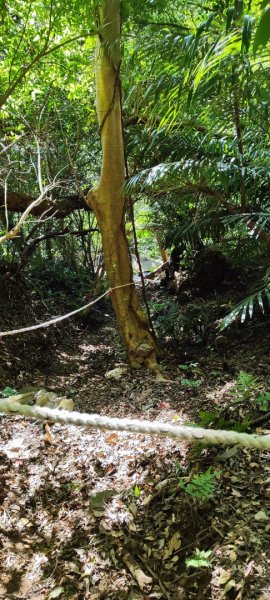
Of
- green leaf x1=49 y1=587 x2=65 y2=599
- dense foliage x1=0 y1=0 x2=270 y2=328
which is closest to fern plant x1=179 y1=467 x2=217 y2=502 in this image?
green leaf x1=49 y1=587 x2=65 y2=599

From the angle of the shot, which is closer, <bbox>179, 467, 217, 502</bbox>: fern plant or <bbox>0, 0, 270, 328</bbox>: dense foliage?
<bbox>179, 467, 217, 502</bbox>: fern plant

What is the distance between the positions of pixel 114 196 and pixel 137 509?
2.58 metres

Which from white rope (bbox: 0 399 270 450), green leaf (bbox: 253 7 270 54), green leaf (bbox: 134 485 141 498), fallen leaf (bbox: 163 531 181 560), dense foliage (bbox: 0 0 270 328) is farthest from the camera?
dense foliage (bbox: 0 0 270 328)

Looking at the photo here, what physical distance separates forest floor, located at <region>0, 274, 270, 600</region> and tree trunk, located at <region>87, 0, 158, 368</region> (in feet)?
2.94

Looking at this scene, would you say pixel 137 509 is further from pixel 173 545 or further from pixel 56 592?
pixel 56 592

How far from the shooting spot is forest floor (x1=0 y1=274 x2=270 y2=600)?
54.5 inches

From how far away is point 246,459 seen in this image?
180 cm

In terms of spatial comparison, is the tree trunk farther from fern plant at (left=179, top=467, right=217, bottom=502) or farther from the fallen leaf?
the fallen leaf

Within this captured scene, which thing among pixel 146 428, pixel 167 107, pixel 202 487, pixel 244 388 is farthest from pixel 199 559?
pixel 167 107

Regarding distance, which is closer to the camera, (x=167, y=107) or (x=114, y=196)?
(x=167, y=107)

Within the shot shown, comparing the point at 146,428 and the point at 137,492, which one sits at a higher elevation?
the point at 146,428

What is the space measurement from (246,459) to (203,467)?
21cm

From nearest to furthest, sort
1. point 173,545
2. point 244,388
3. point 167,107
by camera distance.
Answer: point 173,545 → point 244,388 → point 167,107

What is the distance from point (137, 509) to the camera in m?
1.68
